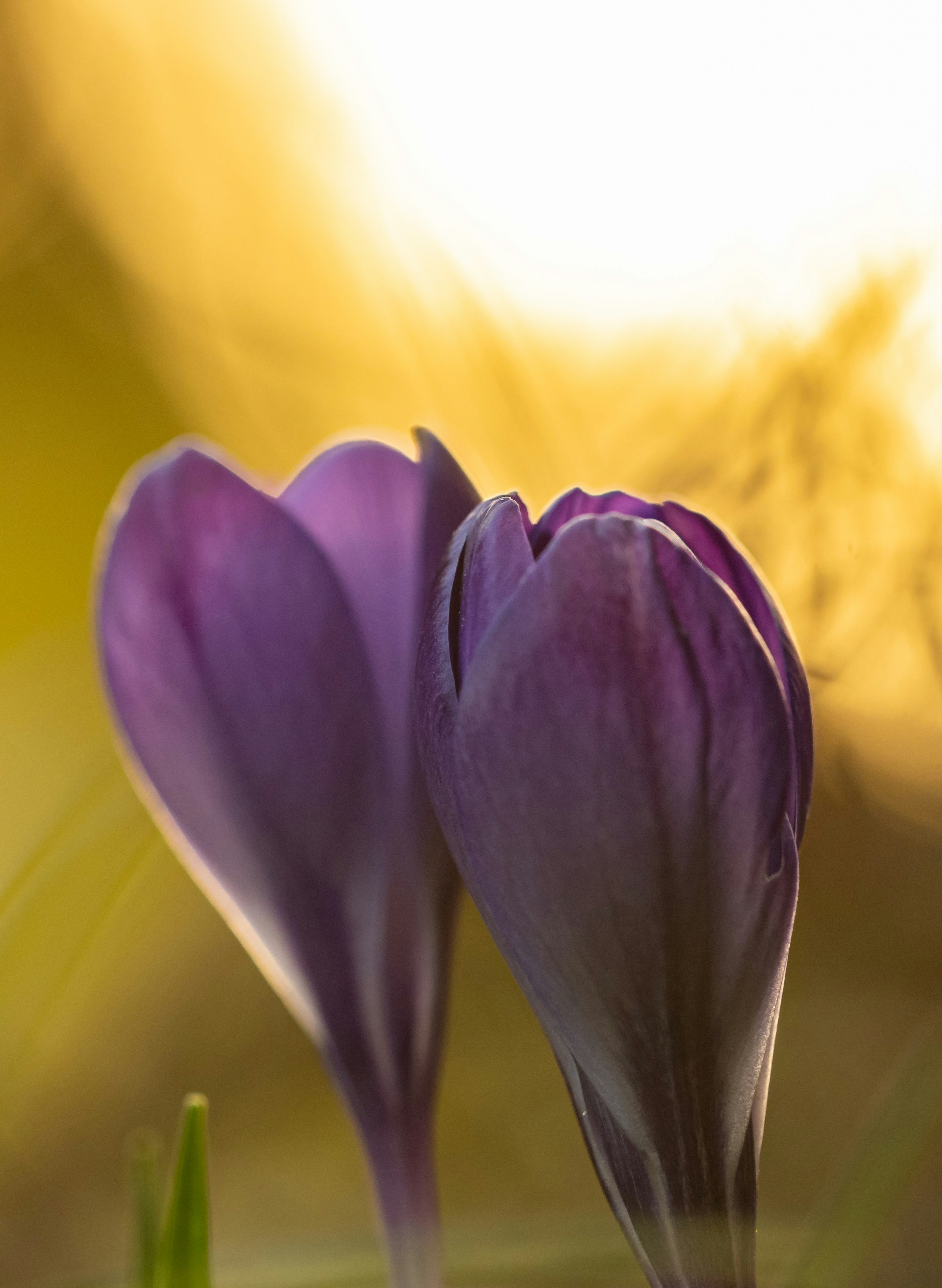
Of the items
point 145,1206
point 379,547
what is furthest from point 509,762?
point 145,1206

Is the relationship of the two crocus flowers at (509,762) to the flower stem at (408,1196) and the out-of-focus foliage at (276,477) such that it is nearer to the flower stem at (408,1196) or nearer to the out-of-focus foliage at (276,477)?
the flower stem at (408,1196)

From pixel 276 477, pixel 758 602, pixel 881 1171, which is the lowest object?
pixel 881 1171

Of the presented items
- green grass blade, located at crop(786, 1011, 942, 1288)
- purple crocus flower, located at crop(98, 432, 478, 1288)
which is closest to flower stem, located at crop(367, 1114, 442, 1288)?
purple crocus flower, located at crop(98, 432, 478, 1288)

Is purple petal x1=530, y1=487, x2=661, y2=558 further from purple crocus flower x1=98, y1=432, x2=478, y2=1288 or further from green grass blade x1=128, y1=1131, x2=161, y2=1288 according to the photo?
green grass blade x1=128, y1=1131, x2=161, y2=1288

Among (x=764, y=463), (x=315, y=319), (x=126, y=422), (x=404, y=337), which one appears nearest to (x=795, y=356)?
(x=764, y=463)

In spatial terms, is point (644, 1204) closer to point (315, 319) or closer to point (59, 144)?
point (315, 319)

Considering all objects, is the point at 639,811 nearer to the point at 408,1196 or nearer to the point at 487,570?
the point at 487,570
